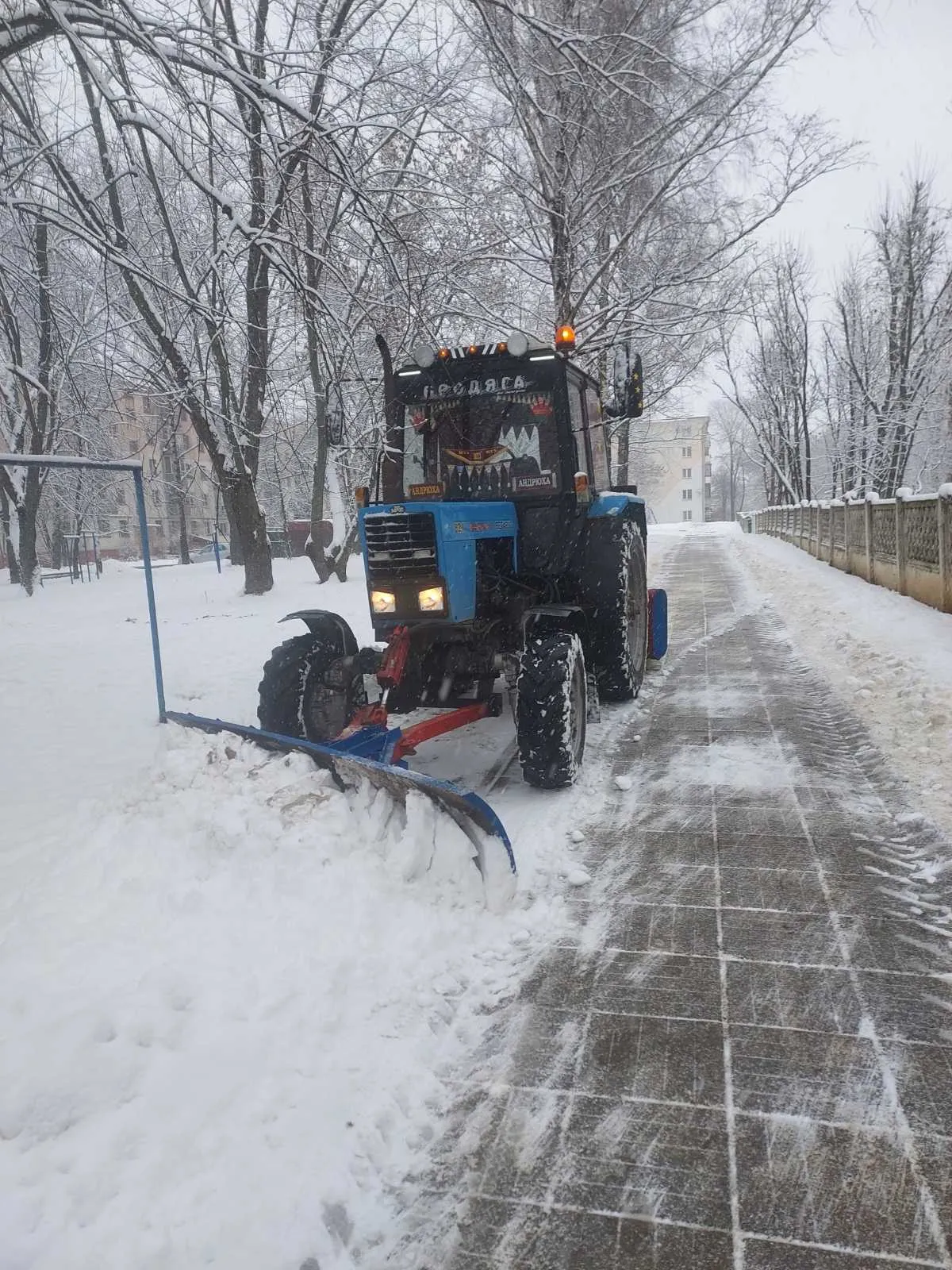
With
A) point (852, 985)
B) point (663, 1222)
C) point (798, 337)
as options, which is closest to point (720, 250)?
point (852, 985)

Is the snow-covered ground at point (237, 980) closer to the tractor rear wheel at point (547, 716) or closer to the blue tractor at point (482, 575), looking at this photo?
the tractor rear wheel at point (547, 716)

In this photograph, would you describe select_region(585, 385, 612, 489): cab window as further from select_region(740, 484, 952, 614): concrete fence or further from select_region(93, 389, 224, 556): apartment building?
select_region(740, 484, 952, 614): concrete fence

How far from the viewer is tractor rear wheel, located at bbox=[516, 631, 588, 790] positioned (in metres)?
4.53

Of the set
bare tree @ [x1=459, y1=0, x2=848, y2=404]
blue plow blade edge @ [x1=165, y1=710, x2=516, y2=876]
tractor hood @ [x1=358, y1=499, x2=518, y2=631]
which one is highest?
bare tree @ [x1=459, y1=0, x2=848, y2=404]

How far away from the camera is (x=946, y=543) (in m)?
9.21

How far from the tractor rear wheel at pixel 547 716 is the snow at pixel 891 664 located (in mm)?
1874

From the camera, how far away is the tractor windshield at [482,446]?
5645 millimetres

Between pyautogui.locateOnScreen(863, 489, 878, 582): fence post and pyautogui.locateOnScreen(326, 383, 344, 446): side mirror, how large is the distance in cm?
1033

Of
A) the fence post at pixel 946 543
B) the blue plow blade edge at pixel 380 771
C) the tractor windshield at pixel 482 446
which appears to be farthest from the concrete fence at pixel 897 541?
the blue plow blade edge at pixel 380 771

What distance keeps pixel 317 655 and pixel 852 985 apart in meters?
3.40

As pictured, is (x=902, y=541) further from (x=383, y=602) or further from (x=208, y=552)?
(x=208, y=552)

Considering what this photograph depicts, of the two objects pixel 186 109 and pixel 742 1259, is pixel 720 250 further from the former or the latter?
pixel 742 1259

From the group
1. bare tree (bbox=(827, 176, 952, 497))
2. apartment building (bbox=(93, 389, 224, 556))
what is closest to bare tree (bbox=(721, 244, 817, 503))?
bare tree (bbox=(827, 176, 952, 497))

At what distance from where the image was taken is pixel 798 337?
32219 mm
